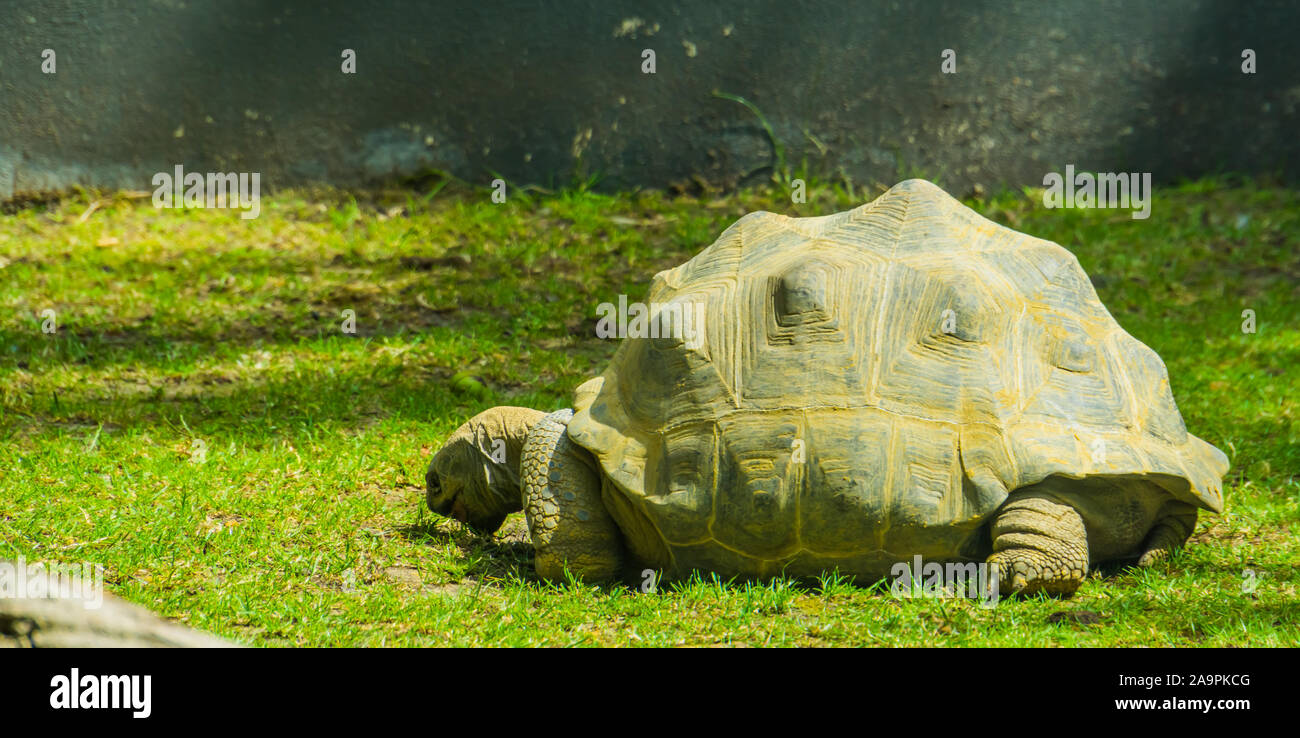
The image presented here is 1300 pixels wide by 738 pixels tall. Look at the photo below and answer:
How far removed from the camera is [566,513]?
4.09 meters

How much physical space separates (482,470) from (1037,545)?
80.0 inches

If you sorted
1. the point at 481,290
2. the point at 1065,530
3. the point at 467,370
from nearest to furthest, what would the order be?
the point at 1065,530, the point at 467,370, the point at 481,290

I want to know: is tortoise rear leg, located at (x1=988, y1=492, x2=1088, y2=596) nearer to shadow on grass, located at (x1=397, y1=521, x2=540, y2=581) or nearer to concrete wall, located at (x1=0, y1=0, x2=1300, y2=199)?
shadow on grass, located at (x1=397, y1=521, x2=540, y2=581)

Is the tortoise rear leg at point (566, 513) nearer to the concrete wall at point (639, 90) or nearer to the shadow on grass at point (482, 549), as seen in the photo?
the shadow on grass at point (482, 549)

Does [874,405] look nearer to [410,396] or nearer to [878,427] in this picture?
[878,427]

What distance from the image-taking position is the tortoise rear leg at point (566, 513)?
13.4ft

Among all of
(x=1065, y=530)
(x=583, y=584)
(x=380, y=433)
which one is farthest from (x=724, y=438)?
(x=380, y=433)

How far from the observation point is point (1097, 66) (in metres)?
9.74

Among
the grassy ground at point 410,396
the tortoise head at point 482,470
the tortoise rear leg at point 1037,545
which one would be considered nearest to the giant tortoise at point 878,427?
the tortoise rear leg at point 1037,545

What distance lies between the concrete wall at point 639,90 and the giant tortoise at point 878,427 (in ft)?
18.5

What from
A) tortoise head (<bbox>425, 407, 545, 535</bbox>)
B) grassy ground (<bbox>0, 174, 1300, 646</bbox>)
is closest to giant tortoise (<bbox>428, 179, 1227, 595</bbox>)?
grassy ground (<bbox>0, 174, 1300, 646</bbox>)

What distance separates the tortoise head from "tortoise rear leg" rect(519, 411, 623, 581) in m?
0.29

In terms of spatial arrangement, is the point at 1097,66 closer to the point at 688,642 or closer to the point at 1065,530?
the point at 1065,530

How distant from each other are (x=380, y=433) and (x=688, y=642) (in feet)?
9.09
